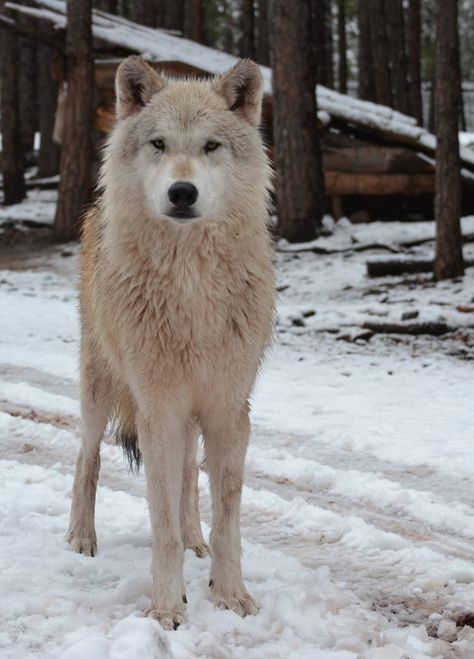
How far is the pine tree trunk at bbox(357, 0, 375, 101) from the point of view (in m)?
26.5

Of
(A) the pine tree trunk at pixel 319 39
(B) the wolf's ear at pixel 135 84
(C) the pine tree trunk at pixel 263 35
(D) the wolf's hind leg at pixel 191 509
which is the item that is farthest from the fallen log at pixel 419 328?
(C) the pine tree trunk at pixel 263 35

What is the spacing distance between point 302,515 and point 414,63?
78.6ft

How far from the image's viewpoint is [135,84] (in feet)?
14.0

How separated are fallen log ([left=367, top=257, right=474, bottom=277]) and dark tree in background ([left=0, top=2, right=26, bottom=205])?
11.5 metres

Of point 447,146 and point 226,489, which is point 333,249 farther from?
point 226,489

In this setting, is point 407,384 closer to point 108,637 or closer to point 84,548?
point 84,548

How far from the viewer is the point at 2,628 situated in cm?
Result: 344

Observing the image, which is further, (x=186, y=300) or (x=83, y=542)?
(x=83, y=542)

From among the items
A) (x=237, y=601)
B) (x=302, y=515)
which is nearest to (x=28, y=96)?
(x=302, y=515)

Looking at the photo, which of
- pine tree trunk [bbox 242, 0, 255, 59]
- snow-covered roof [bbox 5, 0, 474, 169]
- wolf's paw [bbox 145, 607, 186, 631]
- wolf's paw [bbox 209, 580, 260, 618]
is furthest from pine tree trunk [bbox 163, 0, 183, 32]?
wolf's paw [bbox 145, 607, 186, 631]

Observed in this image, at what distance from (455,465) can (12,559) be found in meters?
3.34

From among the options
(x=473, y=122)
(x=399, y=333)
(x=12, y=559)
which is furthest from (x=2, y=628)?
(x=473, y=122)

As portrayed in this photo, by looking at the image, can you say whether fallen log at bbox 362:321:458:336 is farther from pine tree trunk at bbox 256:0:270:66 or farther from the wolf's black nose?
pine tree trunk at bbox 256:0:270:66

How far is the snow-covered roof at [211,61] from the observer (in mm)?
16578
